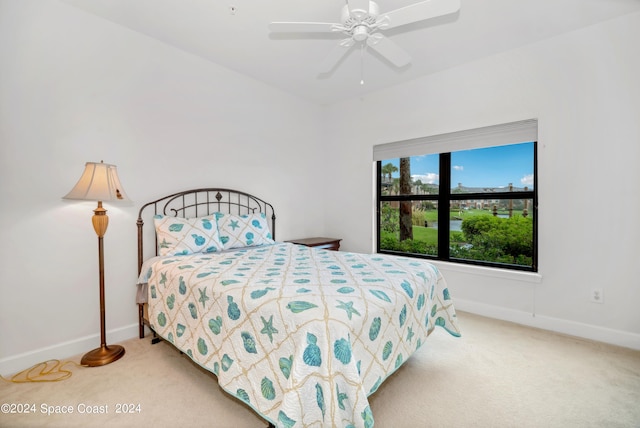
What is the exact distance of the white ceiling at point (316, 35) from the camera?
222 centimetres

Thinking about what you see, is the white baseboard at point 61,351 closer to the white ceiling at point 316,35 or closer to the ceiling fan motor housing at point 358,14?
the white ceiling at point 316,35

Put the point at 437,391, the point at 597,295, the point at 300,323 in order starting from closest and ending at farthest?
the point at 300,323, the point at 437,391, the point at 597,295

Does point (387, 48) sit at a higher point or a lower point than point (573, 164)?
higher

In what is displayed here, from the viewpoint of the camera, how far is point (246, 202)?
136 inches

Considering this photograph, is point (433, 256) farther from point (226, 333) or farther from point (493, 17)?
point (226, 333)

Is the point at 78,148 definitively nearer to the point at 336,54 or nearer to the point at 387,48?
the point at 336,54

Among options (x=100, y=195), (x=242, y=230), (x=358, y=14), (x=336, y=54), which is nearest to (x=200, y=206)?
(x=242, y=230)

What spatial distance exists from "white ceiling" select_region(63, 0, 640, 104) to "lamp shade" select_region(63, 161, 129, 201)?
4.18 feet

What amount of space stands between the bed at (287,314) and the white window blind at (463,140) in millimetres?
1661

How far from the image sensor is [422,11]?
1670 millimetres

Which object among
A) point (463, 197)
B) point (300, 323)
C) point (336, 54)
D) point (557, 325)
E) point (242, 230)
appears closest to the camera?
point (300, 323)

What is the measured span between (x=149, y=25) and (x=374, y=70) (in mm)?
2201

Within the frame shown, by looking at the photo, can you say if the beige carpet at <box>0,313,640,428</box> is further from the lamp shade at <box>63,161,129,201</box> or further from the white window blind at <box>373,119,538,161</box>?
the white window blind at <box>373,119,538,161</box>

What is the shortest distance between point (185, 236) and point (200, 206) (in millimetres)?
555
